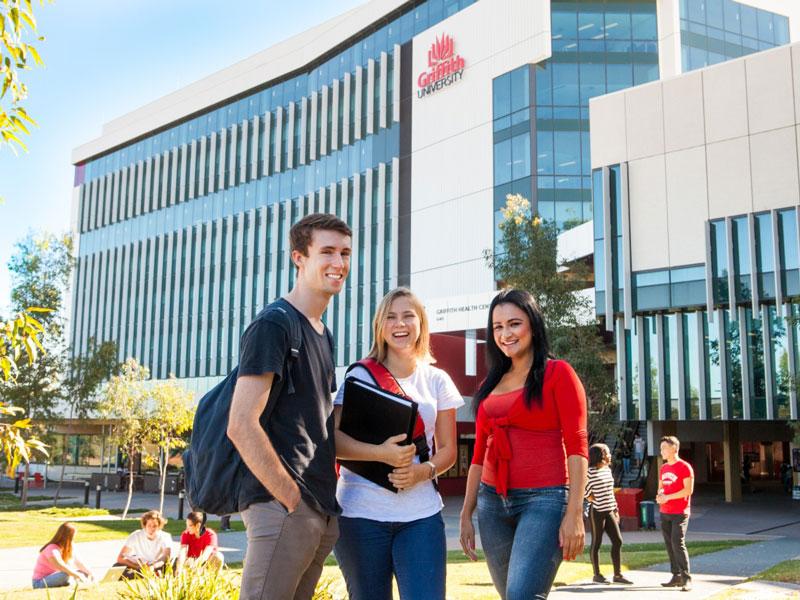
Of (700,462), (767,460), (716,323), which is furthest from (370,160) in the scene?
(767,460)

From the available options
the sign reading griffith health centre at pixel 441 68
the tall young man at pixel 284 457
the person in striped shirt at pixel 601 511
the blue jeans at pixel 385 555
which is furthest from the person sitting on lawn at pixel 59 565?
the sign reading griffith health centre at pixel 441 68

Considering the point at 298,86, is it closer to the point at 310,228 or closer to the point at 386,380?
the point at 386,380

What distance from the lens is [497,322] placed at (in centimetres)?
439

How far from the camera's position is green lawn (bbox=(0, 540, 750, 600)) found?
7375 mm

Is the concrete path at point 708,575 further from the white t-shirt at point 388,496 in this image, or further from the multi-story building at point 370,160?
the multi-story building at point 370,160

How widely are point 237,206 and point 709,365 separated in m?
34.7

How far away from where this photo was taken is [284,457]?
10.3 ft

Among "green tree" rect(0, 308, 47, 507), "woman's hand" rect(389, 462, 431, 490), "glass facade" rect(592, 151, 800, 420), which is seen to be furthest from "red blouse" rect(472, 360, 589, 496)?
"glass facade" rect(592, 151, 800, 420)

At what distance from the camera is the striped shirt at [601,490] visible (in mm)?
10742

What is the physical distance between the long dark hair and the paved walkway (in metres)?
5.80

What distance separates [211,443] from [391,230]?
1566 inches

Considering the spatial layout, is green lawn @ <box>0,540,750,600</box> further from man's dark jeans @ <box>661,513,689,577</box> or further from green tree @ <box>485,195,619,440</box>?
green tree @ <box>485,195,619,440</box>

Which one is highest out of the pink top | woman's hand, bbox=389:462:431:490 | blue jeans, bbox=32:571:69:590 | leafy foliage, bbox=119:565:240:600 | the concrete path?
woman's hand, bbox=389:462:431:490

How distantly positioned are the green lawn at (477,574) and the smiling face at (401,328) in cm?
331
